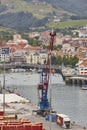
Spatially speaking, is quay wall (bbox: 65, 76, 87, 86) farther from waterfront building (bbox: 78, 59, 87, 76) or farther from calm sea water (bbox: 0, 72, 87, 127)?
waterfront building (bbox: 78, 59, 87, 76)

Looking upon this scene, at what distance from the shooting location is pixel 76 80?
85.9 m

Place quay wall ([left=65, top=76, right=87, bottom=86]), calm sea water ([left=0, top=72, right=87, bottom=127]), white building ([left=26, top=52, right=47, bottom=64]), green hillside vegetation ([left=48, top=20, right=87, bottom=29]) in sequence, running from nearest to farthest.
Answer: calm sea water ([left=0, top=72, right=87, bottom=127]) → quay wall ([left=65, top=76, right=87, bottom=86]) → white building ([left=26, top=52, right=47, bottom=64]) → green hillside vegetation ([left=48, top=20, right=87, bottom=29])

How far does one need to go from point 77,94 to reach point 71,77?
20.8 m

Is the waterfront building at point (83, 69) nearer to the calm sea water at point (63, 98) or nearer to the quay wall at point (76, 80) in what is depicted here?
the quay wall at point (76, 80)

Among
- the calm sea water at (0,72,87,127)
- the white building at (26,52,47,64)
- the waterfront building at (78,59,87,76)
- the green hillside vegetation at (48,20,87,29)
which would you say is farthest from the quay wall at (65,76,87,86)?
the green hillside vegetation at (48,20,87,29)

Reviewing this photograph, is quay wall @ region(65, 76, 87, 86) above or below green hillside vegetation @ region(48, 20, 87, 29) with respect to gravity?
above

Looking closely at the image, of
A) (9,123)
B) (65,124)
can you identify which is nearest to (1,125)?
(9,123)

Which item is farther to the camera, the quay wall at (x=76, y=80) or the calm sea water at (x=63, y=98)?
the quay wall at (x=76, y=80)

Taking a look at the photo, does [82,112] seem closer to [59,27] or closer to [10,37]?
[10,37]

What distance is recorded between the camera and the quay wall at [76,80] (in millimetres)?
84188

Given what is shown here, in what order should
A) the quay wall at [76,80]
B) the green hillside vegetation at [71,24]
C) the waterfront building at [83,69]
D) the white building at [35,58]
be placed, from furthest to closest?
the green hillside vegetation at [71,24]
the white building at [35,58]
the waterfront building at [83,69]
the quay wall at [76,80]

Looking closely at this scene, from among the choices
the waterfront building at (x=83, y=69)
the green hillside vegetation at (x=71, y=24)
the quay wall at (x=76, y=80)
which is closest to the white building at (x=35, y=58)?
the waterfront building at (x=83, y=69)

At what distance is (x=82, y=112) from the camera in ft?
161

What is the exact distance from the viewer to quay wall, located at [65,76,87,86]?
84188 mm
